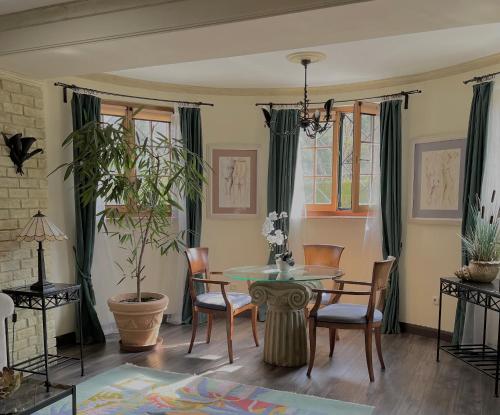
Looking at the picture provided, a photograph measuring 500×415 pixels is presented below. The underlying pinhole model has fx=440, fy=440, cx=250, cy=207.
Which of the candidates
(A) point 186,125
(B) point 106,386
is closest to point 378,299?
(B) point 106,386

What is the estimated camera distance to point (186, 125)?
4773 millimetres

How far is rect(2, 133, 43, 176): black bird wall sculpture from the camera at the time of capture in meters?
3.34

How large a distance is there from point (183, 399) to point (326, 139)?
10.3 feet

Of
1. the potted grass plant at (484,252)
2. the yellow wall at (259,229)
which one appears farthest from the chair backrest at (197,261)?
the potted grass plant at (484,252)

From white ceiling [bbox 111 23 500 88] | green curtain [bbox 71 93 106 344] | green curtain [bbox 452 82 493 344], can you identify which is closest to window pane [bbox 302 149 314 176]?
white ceiling [bbox 111 23 500 88]

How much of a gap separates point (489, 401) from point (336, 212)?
2383 millimetres

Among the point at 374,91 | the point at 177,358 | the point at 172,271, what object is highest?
the point at 374,91

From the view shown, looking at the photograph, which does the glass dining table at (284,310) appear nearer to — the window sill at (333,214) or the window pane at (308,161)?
the window sill at (333,214)

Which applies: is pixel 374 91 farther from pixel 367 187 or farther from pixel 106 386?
pixel 106 386

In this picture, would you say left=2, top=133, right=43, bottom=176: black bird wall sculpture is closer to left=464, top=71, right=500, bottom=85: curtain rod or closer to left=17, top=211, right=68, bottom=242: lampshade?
left=17, top=211, right=68, bottom=242: lampshade

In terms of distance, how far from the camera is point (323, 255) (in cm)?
435

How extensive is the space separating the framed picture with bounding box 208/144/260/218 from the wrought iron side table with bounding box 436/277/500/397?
7.36 ft

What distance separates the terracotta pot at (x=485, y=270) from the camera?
338 cm

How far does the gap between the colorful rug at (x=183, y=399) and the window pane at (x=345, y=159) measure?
2404mm
